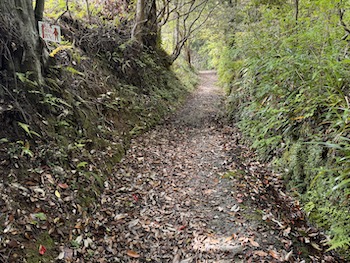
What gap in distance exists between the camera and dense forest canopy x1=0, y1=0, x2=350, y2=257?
354cm

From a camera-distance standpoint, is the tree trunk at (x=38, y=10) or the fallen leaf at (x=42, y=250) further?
the tree trunk at (x=38, y=10)

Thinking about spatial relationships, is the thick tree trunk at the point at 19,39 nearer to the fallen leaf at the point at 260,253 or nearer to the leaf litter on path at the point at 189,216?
the leaf litter on path at the point at 189,216

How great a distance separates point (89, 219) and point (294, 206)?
10.3 feet

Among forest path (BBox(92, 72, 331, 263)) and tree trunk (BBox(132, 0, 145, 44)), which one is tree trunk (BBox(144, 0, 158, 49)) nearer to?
tree trunk (BBox(132, 0, 145, 44))

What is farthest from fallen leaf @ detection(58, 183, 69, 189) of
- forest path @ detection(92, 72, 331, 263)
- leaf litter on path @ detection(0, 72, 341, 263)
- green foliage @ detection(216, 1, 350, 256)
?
green foliage @ detection(216, 1, 350, 256)

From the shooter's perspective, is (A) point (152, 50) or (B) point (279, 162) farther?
(A) point (152, 50)

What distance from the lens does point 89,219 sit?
3.51m

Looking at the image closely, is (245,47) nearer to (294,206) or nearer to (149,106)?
(149,106)

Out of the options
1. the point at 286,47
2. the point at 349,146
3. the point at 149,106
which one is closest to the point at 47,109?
the point at 149,106

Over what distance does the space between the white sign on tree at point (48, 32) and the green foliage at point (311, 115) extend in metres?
4.25

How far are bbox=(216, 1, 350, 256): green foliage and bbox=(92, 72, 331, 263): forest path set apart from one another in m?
0.44

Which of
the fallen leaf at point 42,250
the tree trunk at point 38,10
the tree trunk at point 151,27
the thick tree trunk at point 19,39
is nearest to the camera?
the fallen leaf at point 42,250

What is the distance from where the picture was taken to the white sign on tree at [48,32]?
13.8ft

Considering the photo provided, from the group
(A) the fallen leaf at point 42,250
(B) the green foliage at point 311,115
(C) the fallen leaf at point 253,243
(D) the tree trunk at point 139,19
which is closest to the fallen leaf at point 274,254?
(C) the fallen leaf at point 253,243
